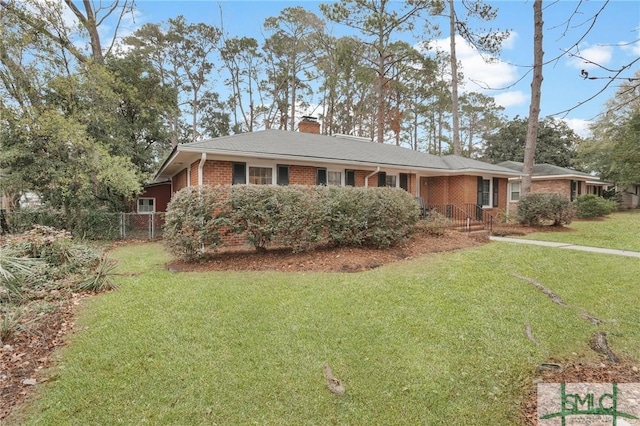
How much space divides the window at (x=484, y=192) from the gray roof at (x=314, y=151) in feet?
2.13

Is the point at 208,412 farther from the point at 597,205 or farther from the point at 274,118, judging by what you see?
the point at 274,118

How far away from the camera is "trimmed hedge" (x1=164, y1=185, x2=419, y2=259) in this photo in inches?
279

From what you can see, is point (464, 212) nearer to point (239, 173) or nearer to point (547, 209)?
point (547, 209)

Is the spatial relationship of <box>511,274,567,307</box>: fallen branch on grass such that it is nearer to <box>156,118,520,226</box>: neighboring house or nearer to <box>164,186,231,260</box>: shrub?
<box>164,186,231,260</box>: shrub

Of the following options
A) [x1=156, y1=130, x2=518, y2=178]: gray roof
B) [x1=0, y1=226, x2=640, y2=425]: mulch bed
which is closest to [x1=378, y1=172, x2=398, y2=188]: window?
[x1=156, y1=130, x2=518, y2=178]: gray roof

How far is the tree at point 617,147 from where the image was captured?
1941 centimetres

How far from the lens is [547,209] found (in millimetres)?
12273

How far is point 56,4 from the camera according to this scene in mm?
13195

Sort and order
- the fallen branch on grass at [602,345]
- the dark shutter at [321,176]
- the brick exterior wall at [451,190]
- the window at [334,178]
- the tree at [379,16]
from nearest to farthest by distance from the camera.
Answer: the fallen branch on grass at [602,345]
the dark shutter at [321,176]
the window at [334,178]
the brick exterior wall at [451,190]
the tree at [379,16]

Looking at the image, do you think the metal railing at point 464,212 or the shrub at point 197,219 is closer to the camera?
the shrub at point 197,219

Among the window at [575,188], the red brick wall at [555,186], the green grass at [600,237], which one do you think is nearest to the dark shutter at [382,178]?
the green grass at [600,237]

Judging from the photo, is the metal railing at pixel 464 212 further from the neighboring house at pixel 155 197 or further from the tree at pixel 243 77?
the tree at pixel 243 77

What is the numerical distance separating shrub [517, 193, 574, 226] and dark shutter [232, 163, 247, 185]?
10662 mm

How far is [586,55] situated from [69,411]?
5.13 meters
